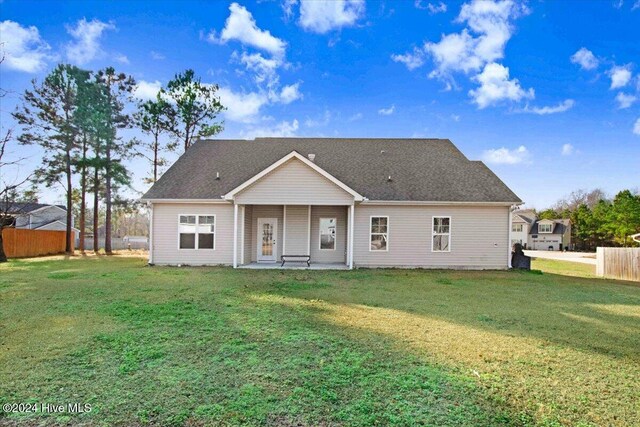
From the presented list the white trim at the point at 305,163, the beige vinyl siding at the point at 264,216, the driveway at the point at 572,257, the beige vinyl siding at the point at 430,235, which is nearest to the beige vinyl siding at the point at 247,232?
Result: the beige vinyl siding at the point at 264,216

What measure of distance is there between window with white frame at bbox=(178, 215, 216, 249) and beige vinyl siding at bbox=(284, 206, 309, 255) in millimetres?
3505

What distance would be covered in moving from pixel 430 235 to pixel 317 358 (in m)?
12.8

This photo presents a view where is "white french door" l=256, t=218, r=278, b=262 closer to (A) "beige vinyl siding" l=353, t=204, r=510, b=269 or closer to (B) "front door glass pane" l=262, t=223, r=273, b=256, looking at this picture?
(B) "front door glass pane" l=262, t=223, r=273, b=256

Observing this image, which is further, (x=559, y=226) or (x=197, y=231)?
(x=559, y=226)

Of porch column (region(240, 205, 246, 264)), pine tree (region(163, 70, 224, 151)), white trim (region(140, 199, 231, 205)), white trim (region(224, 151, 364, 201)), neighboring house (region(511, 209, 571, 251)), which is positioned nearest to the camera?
white trim (region(224, 151, 364, 201))

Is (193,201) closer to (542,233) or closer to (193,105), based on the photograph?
(193,105)

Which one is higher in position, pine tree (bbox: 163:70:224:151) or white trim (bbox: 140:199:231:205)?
pine tree (bbox: 163:70:224:151)

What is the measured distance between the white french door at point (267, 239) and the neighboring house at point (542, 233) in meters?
55.3

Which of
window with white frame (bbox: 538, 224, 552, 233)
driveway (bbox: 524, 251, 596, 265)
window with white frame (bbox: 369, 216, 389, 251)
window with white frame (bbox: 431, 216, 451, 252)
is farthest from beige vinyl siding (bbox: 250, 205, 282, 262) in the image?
window with white frame (bbox: 538, 224, 552, 233)

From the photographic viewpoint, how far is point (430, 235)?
16.5 meters

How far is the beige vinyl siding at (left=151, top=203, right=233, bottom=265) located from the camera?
16562 mm

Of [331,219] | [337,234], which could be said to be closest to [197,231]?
[331,219]

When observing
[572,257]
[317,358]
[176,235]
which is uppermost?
[176,235]

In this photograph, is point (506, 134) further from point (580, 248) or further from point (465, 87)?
point (580, 248)
